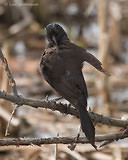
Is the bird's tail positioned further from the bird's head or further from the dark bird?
the bird's head

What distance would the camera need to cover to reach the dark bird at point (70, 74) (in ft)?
9.86

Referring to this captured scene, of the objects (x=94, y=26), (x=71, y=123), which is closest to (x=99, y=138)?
(x=71, y=123)

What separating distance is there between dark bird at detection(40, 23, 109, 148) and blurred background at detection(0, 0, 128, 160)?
0.75 metres

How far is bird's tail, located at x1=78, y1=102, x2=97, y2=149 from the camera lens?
2947 millimetres

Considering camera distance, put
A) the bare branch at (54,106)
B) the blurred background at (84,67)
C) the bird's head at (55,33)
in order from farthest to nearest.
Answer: the blurred background at (84,67) → the bird's head at (55,33) → the bare branch at (54,106)

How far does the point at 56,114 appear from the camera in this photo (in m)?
5.80

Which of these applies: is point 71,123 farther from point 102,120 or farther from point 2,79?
point 102,120

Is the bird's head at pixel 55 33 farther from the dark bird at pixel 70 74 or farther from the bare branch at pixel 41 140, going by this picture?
the bare branch at pixel 41 140

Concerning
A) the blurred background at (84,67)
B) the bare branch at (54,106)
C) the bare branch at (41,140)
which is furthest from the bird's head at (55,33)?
the blurred background at (84,67)

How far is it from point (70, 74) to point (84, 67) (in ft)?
12.4

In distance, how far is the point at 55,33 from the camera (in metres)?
3.34

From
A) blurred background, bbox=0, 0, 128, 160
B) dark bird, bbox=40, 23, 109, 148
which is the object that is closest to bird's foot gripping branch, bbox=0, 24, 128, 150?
dark bird, bbox=40, 23, 109, 148

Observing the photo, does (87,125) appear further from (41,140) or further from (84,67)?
(84,67)

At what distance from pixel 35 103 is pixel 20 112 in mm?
2776
